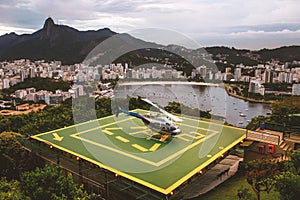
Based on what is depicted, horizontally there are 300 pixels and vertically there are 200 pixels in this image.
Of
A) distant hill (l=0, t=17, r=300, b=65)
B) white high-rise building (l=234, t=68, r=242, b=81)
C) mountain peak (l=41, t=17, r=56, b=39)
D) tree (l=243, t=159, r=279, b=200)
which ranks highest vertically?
mountain peak (l=41, t=17, r=56, b=39)

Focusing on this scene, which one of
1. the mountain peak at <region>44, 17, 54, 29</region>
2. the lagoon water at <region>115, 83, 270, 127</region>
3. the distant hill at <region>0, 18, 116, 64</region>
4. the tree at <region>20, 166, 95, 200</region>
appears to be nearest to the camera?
the tree at <region>20, 166, 95, 200</region>

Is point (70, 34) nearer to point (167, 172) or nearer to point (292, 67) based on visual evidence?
point (292, 67)

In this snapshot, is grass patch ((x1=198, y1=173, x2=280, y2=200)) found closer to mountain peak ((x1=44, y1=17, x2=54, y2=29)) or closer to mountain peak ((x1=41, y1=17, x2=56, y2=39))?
mountain peak ((x1=41, y1=17, x2=56, y2=39))

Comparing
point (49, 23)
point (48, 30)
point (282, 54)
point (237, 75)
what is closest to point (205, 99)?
point (237, 75)

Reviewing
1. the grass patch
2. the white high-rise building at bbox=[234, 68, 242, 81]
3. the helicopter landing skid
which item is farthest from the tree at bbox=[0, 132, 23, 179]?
the white high-rise building at bbox=[234, 68, 242, 81]

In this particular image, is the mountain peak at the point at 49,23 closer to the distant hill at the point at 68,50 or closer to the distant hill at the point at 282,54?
the distant hill at the point at 68,50

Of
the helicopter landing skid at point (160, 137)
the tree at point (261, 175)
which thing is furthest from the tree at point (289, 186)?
the helicopter landing skid at point (160, 137)

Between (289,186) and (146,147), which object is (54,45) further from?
(289,186)
